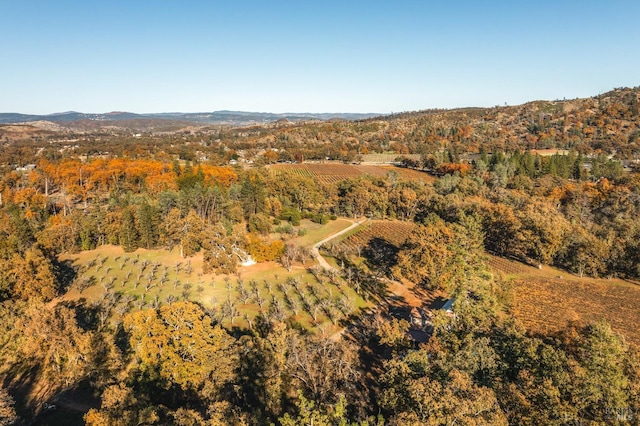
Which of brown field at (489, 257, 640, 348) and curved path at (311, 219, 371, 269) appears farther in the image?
curved path at (311, 219, 371, 269)

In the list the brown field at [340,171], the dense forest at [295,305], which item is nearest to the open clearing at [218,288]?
the dense forest at [295,305]

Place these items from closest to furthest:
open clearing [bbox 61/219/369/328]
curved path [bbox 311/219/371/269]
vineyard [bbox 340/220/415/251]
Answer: open clearing [bbox 61/219/369/328], curved path [bbox 311/219/371/269], vineyard [bbox 340/220/415/251]

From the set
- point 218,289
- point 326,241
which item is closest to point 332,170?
point 326,241

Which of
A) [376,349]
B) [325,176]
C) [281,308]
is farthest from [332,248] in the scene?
[325,176]

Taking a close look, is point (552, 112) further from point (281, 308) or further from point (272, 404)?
point (272, 404)

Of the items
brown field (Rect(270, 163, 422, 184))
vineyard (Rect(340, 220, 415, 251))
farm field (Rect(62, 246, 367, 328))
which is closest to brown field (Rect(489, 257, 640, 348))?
vineyard (Rect(340, 220, 415, 251))

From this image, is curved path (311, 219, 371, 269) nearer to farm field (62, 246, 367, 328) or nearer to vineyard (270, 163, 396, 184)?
farm field (62, 246, 367, 328)
